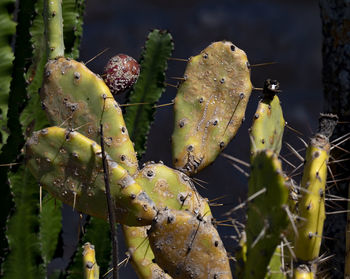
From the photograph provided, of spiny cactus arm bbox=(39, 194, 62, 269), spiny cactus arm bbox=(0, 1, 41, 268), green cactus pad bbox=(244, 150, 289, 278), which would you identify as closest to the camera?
green cactus pad bbox=(244, 150, 289, 278)

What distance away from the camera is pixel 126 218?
125 centimetres

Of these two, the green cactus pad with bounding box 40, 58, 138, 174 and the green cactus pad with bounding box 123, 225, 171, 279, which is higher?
the green cactus pad with bounding box 40, 58, 138, 174

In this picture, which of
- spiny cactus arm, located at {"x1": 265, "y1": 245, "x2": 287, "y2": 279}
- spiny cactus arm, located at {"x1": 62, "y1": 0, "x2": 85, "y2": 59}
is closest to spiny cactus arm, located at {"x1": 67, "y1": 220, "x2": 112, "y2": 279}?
spiny cactus arm, located at {"x1": 62, "y1": 0, "x2": 85, "y2": 59}

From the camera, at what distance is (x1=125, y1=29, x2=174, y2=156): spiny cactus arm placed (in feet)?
7.69

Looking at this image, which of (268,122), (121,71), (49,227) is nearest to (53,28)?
(121,71)

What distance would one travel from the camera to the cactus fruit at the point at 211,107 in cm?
148

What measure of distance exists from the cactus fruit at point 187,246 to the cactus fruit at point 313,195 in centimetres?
14

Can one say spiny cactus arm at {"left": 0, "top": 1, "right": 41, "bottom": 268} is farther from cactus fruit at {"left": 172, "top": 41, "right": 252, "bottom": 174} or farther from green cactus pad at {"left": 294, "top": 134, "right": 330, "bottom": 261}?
green cactus pad at {"left": 294, "top": 134, "right": 330, "bottom": 261}

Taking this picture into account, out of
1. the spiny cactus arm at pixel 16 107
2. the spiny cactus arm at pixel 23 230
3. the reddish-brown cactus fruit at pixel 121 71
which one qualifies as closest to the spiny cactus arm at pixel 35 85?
the spiny cactus arm at pixel 16 107

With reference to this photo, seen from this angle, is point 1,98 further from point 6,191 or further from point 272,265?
point 272,265

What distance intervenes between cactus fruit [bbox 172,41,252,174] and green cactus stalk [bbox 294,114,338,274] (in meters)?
0.29

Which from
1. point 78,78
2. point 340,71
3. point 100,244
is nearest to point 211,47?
point 78,78

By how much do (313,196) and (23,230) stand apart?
137cm

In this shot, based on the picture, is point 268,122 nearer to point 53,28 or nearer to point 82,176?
point 82,176
